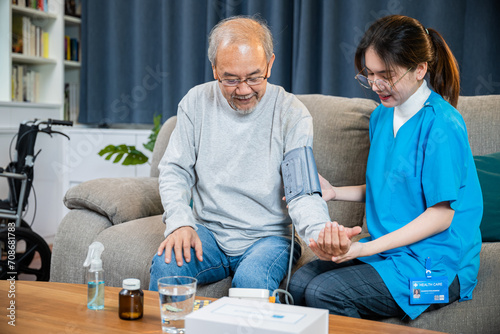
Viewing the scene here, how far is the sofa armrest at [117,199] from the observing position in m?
1.97

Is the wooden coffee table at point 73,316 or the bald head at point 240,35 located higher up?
the bald head at point 240,35

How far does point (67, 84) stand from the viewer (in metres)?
4.02

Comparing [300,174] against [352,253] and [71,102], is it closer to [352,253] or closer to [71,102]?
[352,253]

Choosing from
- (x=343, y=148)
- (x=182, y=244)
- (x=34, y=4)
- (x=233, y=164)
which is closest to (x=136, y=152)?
(x=34, y=4)

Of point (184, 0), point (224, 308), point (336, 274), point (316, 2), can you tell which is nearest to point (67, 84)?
point (184, 0)

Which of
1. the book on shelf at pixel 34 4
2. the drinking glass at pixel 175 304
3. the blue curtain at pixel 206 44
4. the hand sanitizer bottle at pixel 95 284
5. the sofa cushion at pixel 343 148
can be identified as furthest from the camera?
the book on shelf at pixel 34 4

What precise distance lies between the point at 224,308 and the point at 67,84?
139 inches

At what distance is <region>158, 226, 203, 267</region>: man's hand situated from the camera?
4.55 feet

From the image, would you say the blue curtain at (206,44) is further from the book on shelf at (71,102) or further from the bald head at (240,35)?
the bald head at (240,35)

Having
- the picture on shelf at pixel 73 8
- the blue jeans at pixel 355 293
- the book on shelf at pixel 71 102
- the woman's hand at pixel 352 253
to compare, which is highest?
the picture on shelf at pixel 73 8

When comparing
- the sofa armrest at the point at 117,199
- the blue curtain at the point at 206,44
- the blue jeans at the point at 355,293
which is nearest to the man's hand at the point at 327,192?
the blue jeans at the point at 355,293

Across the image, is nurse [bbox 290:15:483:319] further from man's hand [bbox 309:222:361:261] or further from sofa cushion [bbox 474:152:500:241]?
sofa cushion [bbox 474:152:500:241]

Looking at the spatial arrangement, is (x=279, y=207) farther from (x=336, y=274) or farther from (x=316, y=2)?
(x=316, y=2)

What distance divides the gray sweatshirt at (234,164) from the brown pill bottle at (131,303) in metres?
0.45
